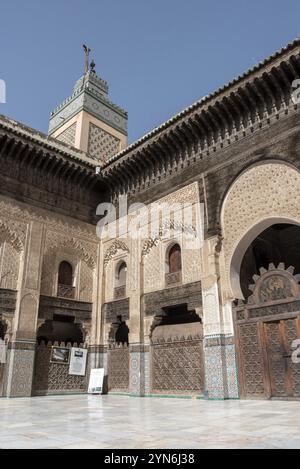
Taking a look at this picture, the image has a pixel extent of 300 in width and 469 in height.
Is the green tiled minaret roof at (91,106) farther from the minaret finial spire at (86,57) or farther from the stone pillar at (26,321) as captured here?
the stone pillar at (26,321)

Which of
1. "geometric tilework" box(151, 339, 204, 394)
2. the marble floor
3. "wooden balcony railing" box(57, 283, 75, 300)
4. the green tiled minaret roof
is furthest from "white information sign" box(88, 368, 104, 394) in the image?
the green tiled minaret roof

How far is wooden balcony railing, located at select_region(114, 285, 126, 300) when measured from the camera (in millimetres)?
10301

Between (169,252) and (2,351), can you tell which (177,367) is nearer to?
(169,252)

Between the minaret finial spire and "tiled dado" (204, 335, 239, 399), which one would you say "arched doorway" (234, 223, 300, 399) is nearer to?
"tiled dado" (204, 335, 239, 399)

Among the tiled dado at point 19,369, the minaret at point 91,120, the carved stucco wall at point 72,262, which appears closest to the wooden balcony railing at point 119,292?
the carved stucco wall at point 72,262

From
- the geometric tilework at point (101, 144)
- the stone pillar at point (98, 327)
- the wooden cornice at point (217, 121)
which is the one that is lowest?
the stone pillar at point (98, 327)

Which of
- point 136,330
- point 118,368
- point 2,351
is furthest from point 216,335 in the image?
point 2,351

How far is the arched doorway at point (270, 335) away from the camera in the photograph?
670 cm

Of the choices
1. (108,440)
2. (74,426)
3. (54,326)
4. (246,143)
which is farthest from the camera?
(54,326)

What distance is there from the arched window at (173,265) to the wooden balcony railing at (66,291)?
2785 mm
